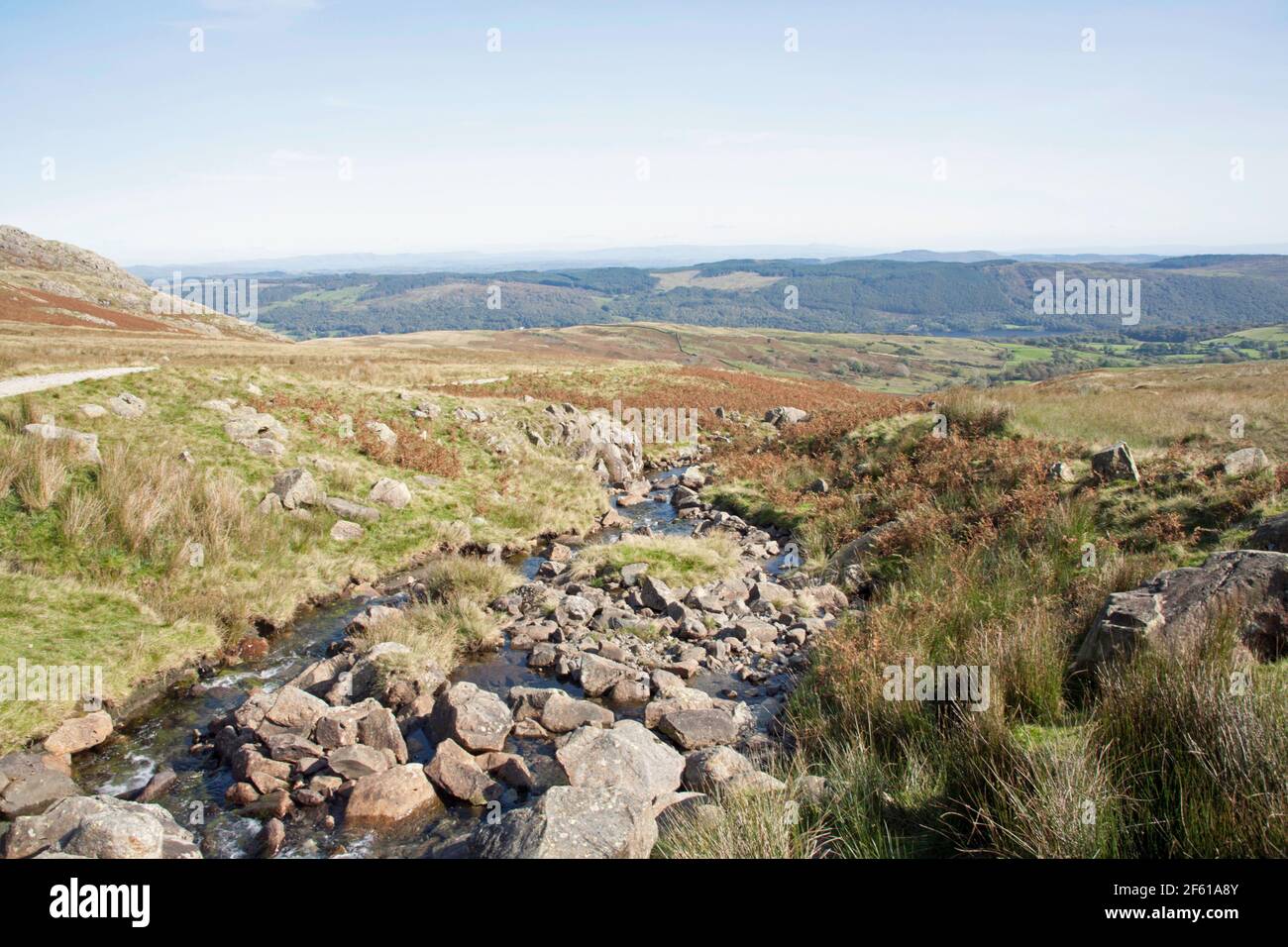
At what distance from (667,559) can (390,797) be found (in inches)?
339

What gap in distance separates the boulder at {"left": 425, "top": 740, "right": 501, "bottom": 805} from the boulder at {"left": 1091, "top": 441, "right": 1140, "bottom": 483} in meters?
12.7

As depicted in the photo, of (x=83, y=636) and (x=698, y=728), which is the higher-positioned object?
(x=83, y=636)

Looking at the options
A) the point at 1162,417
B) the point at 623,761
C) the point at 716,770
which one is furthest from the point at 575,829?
the point at 1162,417

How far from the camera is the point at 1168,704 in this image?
5.22m

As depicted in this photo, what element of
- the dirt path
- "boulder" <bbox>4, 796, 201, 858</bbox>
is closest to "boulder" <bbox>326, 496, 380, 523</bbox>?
the dirt path

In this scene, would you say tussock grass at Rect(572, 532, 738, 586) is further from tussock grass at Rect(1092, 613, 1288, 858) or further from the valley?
tussock grass at Rect(1092, 613, 1288, 858)

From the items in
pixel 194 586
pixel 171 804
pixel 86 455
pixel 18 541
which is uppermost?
pixel 86 455

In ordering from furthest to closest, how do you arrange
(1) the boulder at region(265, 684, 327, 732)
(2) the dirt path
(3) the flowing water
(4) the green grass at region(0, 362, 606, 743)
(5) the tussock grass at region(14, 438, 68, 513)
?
(2) the dirt path → (5) the tussock grass at region(14, 438, 68, 513) → (4) the green grass at region(0, 362, 606, 743) → (1) the boulder at region(265, 684, 327, 732) → (3) the flowing water

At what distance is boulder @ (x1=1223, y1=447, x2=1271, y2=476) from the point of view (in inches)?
490

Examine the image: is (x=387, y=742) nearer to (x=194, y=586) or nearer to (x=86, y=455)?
(x=194, y=586)

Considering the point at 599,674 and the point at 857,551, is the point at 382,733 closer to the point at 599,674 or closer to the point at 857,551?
the point at 599,674

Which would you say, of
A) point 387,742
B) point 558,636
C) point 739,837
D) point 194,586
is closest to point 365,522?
point 194,586

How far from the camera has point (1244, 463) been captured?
12.7 metres
